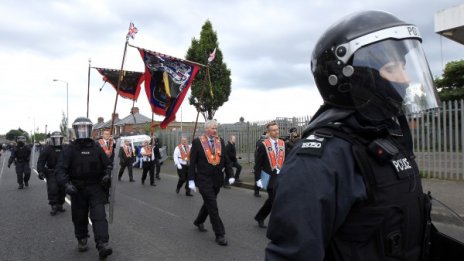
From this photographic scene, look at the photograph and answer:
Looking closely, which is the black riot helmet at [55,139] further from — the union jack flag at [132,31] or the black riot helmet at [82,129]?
the black riot helmet at [82,129]

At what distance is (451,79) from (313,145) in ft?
70.0

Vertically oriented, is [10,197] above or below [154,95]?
below

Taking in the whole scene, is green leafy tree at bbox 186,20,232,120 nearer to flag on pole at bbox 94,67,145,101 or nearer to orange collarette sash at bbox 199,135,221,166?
flag on pole at bbox 94,67,145,101

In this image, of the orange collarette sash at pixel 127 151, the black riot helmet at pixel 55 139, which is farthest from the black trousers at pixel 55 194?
the orange collarette sash at pixel 127 151

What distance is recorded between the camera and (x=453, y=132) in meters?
11.9

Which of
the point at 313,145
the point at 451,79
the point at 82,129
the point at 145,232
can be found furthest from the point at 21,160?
the point at 451,79

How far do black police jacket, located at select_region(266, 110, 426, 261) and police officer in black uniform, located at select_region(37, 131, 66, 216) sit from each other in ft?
30.7

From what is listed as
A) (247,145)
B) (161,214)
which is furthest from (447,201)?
(247,145)

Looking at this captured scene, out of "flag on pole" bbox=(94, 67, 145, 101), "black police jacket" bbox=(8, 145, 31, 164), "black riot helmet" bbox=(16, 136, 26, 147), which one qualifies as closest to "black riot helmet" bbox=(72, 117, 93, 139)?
"flag on pole" bbox=(94, 67, 145, 101)

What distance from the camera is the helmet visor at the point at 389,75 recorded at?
1713mm

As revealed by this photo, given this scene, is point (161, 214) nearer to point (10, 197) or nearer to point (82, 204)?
point (82, 204)

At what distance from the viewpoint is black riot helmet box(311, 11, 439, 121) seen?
172 centimetres

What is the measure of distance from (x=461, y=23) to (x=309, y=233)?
58.9 ft

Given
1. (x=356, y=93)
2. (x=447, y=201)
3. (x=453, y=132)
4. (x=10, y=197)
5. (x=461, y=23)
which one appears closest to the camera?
(x=356, y=93)
